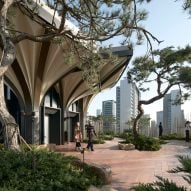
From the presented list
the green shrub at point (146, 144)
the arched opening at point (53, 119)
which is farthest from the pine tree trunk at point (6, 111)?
the arched opening at point (53, 119)

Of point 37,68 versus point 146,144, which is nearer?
point 146,144

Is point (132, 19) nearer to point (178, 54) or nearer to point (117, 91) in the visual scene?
point (178, 54)

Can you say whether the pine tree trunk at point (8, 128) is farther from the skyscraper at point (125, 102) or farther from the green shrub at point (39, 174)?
the skyscraper at point (125, 102)

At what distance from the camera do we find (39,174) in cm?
783

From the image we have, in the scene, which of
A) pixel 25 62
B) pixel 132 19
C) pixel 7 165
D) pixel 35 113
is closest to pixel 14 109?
pixel 35 113

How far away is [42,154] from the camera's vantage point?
30.7 ft

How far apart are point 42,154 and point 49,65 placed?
509 inches

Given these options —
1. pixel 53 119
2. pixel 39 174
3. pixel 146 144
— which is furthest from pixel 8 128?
pixel 53 119

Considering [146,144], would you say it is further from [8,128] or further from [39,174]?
[39,174]

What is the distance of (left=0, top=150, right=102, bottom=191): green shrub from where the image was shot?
289 inches

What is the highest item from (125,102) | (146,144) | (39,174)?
(125,102)

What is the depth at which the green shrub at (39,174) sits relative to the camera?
24.1ft

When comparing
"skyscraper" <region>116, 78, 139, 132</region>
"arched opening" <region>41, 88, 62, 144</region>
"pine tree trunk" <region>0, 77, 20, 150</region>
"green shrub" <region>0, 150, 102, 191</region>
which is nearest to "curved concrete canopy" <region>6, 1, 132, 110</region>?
"arched opening" <region>41, 88, 62, 144</region>

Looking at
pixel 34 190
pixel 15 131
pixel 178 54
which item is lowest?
pixel 34 190
